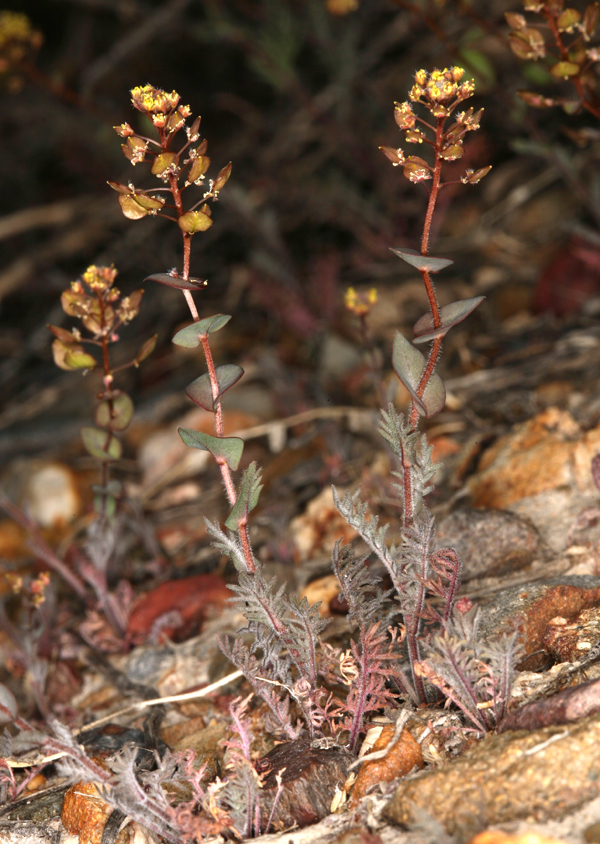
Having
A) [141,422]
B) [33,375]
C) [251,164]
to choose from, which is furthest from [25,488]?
[251,164]

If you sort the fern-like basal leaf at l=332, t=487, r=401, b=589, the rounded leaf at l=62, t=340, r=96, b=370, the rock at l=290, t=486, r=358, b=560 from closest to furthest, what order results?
the fern-like basal leaf at l=332, t=487, r=401, b=589 → the rounded leaf at l=62, t=340, r=96, b=370 → the rock at l=290, t=486, r=358, b=560

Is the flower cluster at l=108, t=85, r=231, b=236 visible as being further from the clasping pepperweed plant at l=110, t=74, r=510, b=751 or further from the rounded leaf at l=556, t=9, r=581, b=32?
the rounded leaf at l=556, t=9, r=581, b=32

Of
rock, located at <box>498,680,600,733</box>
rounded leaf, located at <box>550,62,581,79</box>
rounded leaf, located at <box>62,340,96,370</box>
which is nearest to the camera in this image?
rock, located at <box>498,680,600,733</box>

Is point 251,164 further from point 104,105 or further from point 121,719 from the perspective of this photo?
point 121,719

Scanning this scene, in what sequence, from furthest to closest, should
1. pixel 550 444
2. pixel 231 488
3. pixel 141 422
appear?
pixel 141 422 < pixel 550 444 < pixel 231 488

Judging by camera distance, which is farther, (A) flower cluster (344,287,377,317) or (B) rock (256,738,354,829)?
(A) flower cluster (344,287,377,317)

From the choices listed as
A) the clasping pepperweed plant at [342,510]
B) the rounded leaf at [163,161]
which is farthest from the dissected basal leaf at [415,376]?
the rounded leaf at [163,161]

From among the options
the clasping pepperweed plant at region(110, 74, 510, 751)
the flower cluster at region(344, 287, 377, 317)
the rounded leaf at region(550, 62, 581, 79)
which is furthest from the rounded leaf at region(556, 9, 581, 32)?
the flower cluster at region(344, 287, 377, 317)
